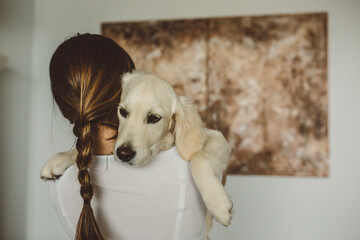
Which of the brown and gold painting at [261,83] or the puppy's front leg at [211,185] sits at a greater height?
the brown and gold painting at [261,83]

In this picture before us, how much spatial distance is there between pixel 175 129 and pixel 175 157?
0.28 meters

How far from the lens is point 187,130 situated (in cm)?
99

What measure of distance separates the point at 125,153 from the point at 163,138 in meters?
0.25

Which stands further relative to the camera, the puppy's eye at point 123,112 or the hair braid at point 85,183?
the puppy's eye at point 123,112

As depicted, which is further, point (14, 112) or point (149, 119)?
point (14, 112)

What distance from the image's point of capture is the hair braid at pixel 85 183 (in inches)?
29.1

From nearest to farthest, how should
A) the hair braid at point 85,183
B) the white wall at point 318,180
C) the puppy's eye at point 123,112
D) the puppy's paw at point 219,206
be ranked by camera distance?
the hair braid at point 85,183
the puppy's paw at point 219,206
the puppy's eye at point 123,112
the white wall at point 318,180

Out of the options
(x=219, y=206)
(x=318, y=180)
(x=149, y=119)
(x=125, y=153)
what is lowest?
(x=318, y=180)

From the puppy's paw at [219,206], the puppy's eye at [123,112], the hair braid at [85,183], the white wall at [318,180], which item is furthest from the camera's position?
the white wall at [318,180]

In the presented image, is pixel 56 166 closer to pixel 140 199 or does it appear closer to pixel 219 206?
pixel 140 199

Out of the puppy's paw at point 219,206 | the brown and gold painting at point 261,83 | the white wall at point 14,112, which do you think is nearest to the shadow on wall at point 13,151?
the white wall at point 14,112

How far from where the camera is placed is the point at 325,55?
8.68 feet

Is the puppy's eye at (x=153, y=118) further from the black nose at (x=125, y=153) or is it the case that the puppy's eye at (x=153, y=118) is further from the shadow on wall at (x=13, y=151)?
the shadow on wall at (x=13, y=151)

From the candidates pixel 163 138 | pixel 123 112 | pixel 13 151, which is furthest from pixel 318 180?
pixel 13 151
